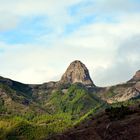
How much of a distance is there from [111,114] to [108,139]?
20179 millimetres

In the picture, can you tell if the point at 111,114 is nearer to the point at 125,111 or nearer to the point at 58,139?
the point at 125,111

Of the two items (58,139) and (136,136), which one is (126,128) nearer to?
(136,136)

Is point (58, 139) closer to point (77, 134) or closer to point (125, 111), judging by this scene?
point (77, 134)

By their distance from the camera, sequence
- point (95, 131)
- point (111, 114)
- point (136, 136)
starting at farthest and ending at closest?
point (111, 114)
point (95, 131)
point (136, 136)

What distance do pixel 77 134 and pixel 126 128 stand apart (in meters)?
9.55

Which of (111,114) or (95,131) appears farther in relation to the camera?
(111,114)

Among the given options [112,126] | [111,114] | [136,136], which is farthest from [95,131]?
[111,114]

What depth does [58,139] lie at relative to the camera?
86.1 metres

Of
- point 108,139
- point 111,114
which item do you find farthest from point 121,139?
point 111,114

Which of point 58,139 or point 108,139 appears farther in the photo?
point 58,139

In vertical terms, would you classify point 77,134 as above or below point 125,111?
below

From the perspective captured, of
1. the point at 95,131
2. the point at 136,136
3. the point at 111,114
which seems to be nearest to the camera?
the point at 136,136

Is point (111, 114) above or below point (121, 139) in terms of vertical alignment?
above

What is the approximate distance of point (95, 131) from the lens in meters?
84.7
